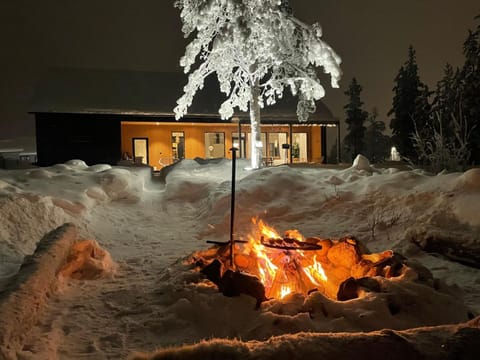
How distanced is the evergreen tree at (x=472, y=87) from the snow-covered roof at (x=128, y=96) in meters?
9.93

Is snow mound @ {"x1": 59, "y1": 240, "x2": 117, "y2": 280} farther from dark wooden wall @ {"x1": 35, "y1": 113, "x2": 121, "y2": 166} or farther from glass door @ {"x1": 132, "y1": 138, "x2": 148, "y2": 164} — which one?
glass door @ {"x1": 132, "y1": 138, "x2": 148, "y2": 164}

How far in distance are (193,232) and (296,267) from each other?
16.5 feet

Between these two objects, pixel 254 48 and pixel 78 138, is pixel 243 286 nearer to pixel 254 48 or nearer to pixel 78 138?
pixel 254 48

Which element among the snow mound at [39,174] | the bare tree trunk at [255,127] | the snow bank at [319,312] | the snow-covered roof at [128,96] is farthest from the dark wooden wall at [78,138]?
the snow bank at [319,312]

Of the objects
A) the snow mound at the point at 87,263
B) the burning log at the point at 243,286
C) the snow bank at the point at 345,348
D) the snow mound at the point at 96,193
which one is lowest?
the snow mound at the point at 87,263

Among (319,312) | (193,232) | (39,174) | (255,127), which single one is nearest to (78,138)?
(255,127)

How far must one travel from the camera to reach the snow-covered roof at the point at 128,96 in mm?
24453

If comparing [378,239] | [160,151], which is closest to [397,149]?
[160,151]

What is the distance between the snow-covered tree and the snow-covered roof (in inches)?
263

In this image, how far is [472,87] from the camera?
1128 inches

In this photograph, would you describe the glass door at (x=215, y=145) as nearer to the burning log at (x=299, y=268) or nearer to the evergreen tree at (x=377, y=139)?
the burning log at (x=299, y=268)

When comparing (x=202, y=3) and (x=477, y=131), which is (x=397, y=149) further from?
(x=202, y=3)

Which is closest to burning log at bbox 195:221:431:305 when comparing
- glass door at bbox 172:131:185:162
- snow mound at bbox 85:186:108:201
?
snow mound at bbox 85:186:108:201

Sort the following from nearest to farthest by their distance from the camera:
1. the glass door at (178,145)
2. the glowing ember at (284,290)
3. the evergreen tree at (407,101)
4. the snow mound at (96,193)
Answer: the glowing ember at (284,290) → the snow mound at (96,193) → the glass door at (178,145) → the evergreen tree at (407,101)
